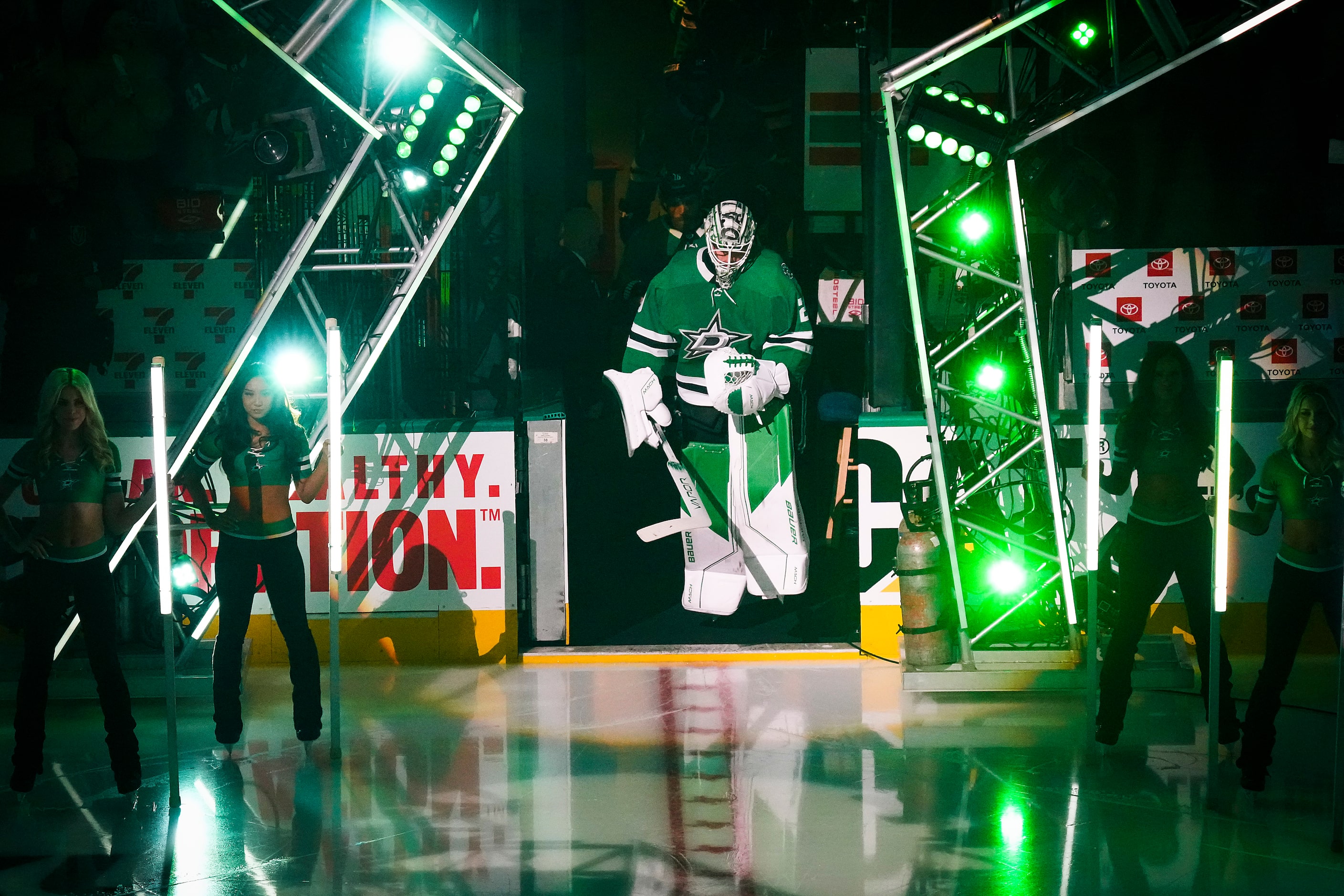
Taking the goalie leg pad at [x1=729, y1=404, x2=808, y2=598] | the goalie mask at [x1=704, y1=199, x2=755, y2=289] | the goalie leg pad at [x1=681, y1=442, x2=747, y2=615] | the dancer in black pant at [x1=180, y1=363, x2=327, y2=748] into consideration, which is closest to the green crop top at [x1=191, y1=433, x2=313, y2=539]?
the dancer in black pant at [x1=180, y1=363, x2=327, y2=748]

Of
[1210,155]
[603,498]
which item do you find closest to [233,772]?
[603,498]

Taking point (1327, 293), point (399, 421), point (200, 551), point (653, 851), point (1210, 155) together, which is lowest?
point (653, 851)

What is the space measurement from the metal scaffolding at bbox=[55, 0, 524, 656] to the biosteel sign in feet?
2.22

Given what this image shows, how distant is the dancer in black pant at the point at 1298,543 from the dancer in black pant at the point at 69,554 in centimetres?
552

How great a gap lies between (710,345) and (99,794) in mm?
5150

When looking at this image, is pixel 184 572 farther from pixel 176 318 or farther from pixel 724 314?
pixel 724 314

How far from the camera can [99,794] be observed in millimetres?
Result: 6578

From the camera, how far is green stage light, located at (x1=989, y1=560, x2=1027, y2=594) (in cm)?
848

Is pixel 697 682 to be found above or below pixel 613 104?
below

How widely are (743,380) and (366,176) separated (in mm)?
3071

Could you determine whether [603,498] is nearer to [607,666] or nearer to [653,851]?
[607,666]

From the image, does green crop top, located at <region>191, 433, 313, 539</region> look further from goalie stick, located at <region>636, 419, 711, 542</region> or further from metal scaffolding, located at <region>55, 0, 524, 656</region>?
goalie stick, located at <region>636, 419, 711, 542</region>

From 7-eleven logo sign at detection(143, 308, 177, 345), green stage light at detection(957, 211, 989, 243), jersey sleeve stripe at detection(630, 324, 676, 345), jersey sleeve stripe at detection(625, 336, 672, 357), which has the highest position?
green stage light at detection(957, 211, 989, 243)

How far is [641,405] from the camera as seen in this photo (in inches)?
387
